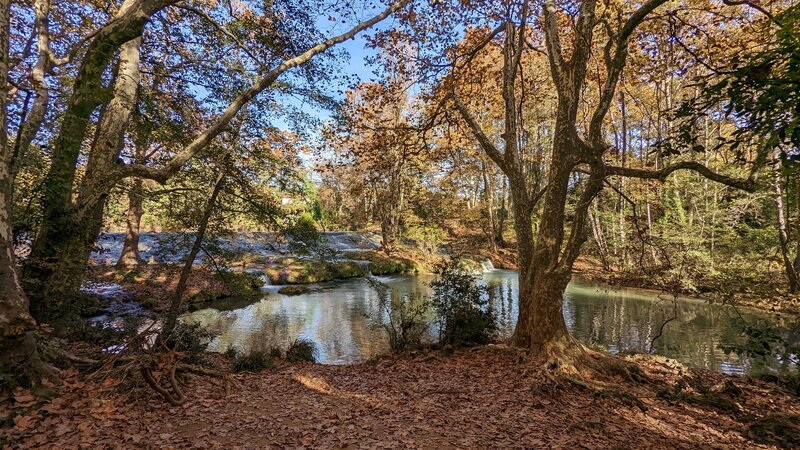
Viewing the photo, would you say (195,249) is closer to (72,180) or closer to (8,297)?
(72,180)

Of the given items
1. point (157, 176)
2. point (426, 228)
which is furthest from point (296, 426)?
point (426, 228)

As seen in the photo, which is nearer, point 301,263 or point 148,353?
point 148,353

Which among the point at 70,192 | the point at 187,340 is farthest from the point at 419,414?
the point at 70,192

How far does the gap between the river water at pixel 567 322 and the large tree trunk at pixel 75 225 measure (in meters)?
4.52

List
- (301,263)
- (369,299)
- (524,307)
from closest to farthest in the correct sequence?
(524,307) → (369,299) → (301,263)

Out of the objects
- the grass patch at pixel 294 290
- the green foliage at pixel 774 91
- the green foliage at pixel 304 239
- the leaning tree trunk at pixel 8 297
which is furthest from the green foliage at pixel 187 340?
the grass patch at pixel 294 290

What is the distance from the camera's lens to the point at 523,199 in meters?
8.09

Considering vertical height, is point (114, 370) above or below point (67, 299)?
below

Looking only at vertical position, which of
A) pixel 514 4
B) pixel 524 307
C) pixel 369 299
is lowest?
Answer: pixel 369 299

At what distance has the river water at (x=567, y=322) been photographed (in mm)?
9797

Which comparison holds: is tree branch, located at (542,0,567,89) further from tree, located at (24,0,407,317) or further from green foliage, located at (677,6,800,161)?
tree, located at (24,0,407,317)

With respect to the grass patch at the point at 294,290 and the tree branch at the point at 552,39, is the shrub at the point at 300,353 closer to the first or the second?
the grass patch at the point at 294,290

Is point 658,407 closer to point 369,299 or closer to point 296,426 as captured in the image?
point 296,426

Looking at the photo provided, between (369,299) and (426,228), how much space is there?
13230 millimetres
